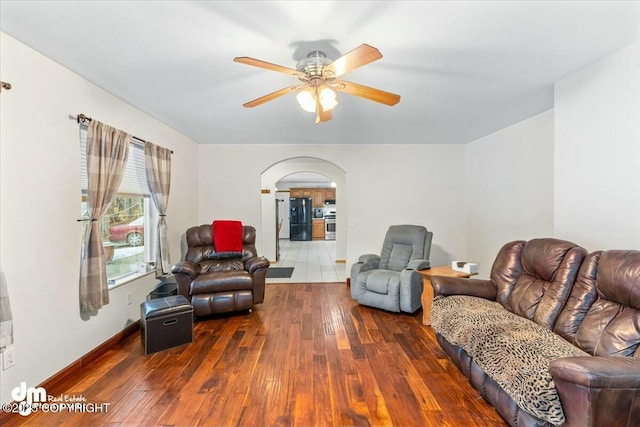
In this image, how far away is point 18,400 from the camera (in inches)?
75.3

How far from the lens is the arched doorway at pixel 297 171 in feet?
22.6

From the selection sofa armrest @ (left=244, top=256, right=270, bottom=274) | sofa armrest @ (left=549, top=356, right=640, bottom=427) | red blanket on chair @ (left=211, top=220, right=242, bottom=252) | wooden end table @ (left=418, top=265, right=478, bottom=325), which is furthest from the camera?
red blanket on chair @ (left=211, top=220, right=242, bottom=252)

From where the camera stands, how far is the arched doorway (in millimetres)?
6894

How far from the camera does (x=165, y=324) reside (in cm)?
273

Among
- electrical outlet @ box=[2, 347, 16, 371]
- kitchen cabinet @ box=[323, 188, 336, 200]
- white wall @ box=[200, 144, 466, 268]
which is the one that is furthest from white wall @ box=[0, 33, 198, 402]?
kitchen cabinet @ box=[323, 188, 336, 200]

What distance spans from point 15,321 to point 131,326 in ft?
4.44

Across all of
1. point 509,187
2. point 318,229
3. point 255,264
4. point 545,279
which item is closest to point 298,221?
point 318,229

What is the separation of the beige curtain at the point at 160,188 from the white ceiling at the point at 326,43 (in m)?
0.61

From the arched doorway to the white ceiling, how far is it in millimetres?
3736

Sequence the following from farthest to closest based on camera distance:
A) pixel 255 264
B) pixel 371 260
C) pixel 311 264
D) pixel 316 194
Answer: pixel 316 194
pixel 311 264
pixel 371 260
pixel 255 264

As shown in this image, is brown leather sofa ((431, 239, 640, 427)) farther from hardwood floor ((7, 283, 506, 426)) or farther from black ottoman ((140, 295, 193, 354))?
black ottoman ((140, 295, 193, 354))

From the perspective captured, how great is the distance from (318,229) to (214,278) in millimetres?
8854

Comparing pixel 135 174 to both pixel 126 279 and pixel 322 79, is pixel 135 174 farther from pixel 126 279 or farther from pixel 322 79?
pixel 322 79

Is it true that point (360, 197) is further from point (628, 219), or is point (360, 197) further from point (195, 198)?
point (628, 219)
